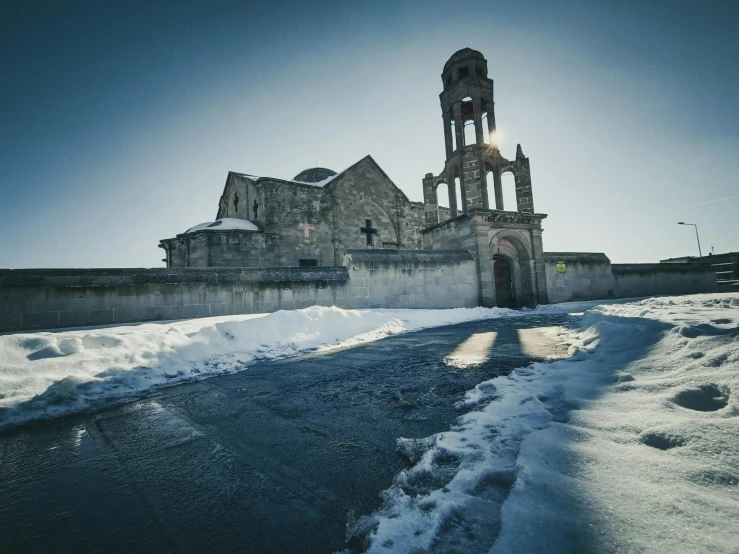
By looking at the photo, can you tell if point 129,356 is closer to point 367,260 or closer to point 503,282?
point 367,260

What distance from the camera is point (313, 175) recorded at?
2394 centimetres

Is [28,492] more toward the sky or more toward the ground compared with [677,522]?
more toward the ground

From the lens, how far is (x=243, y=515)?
1229 mm

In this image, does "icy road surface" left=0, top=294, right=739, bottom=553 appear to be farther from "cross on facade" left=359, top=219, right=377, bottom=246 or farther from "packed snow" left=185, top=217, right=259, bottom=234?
"cross on facade" left=359, top=219, right=377, bottom=246

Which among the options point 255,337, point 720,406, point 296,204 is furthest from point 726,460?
point 296,204

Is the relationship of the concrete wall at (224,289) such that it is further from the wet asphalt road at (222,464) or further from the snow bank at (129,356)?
the wet asphalt road at (222,464)

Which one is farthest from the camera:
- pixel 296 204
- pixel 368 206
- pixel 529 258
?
pixel 368 206

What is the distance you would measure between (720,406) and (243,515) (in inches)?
100

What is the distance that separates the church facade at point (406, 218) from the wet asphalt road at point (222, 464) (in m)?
8.01

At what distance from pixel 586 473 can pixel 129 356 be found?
16.2 feet

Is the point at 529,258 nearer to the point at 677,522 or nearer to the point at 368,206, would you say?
the point at 368,206

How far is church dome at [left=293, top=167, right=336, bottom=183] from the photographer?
933 inches

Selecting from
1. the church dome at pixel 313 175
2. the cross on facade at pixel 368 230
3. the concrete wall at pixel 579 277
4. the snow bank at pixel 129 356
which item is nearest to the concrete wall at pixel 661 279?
the concrete wall at pixel 579 277

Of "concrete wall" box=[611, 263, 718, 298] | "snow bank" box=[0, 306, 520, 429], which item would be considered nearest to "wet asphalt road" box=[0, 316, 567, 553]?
"snow bank" box=[0, 306, 520, 429]
